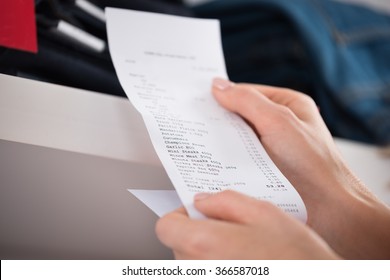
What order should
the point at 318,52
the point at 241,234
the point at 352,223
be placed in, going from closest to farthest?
1. the point at 241,234
2. the point at 352,223
3. the point at 318,52

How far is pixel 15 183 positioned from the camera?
Answer: 0.37 meters

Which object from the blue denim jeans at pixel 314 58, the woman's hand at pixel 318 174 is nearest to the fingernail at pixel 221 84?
the woman's hand at pixel 318 174

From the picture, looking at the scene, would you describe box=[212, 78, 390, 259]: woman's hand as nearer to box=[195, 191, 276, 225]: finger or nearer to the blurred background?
box=[195, 191, 276, 225]: finger

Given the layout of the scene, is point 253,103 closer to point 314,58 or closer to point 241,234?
point 241,234

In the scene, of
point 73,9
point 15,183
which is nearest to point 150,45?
point 73,9

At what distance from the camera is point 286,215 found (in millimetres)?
301

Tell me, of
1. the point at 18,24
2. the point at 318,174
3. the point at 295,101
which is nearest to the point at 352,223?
the point at 318,174

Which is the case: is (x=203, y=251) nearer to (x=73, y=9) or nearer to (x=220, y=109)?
(x=220, y=109)

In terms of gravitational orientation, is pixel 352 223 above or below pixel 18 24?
below

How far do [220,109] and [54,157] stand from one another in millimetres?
174

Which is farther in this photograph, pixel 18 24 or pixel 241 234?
pixel 18 24

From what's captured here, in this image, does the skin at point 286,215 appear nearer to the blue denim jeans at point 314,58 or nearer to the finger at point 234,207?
the finger at point 234,207

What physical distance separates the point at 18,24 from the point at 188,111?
17 centimetres

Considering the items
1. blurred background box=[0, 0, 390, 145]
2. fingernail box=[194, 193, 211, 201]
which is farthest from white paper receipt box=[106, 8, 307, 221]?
blurred background box=[0, 0, 390, 145]
